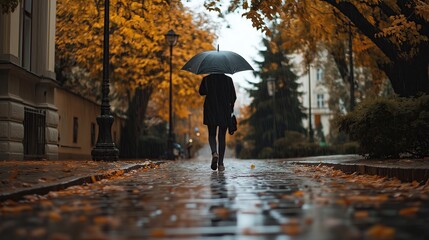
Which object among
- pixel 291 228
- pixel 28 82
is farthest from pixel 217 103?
pixel 291 228

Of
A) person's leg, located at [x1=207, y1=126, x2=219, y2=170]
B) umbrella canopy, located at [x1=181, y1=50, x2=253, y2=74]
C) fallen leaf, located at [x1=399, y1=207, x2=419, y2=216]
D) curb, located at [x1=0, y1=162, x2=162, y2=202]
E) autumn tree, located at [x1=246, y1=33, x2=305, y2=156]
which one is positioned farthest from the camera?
autumn tree, located at [x1=246, y1=33, x2=305, y2=156]

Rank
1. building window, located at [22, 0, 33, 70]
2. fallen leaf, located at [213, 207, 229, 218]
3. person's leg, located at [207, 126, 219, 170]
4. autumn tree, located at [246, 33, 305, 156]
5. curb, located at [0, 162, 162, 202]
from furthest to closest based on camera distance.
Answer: autumn tree, located at [246, 33, 305, 156], building window, located at [22, 0, 33, 70], person's leg, located at [207, 126, 219, 170], curb, located at [0, 162, 162, 202], fallen leaf, located at [213, 207, 229, 218]

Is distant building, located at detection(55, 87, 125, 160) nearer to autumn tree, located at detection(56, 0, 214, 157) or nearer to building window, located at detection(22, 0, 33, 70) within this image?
autumn tree, located at detection(56, 0, 214, 157)

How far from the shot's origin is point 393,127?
1202 cm

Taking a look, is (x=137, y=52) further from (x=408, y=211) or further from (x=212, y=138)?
(x=408, y=211)

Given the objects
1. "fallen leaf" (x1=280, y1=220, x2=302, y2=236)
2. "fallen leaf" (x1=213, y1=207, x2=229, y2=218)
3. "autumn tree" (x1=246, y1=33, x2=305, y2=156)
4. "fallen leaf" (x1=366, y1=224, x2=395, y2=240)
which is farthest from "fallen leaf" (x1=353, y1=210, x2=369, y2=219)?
"autumn tree" (x1=246, y1=33, x2=305, y2=156)

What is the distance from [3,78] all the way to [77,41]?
1195cm

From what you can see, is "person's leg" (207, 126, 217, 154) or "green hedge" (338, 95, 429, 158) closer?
"green hedge" (338, 95, 429, 158)

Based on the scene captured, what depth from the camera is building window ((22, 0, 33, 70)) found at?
18500mm

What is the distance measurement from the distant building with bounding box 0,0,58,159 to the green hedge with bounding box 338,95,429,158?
898 cm

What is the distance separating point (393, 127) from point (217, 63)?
13.0 feet

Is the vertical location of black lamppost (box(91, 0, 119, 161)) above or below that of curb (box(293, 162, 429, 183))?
above

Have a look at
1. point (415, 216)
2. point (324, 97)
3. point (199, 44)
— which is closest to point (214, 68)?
point (415, 216)

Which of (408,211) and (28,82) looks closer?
(408,211)
